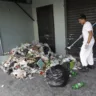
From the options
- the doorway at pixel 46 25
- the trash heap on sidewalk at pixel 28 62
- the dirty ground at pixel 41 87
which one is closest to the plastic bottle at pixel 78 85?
the dirty ground at pixel 41 87

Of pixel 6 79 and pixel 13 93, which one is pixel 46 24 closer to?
pixel 6 79

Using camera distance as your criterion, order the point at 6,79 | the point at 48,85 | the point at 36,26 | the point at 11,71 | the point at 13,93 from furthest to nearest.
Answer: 1. the point at 36,26
2. the point at 11,71
3. the point at 6,79
4. the point at 48,85
5. the point at 13,93

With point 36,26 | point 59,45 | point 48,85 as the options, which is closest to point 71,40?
point 59,45

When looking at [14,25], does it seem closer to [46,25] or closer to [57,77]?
[46,25]

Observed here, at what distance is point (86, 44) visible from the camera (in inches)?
137

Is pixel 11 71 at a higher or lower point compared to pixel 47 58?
lower

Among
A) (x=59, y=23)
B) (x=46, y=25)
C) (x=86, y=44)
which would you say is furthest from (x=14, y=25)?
(x=86, y=44)

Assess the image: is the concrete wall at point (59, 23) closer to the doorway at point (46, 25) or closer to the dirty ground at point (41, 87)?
A: the doorway at point (46, 25)

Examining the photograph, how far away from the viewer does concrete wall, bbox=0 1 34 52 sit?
5.11m

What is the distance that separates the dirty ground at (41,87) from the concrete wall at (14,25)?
1.94m

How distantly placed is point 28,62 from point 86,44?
A: 5.83ft

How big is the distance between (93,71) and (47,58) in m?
1.41

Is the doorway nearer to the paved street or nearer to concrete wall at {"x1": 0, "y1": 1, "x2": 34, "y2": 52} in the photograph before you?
concrete wall at {"x1": 0, "y1": 1, "x2": 34, "y2": 52}

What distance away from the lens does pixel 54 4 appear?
5.00 m
